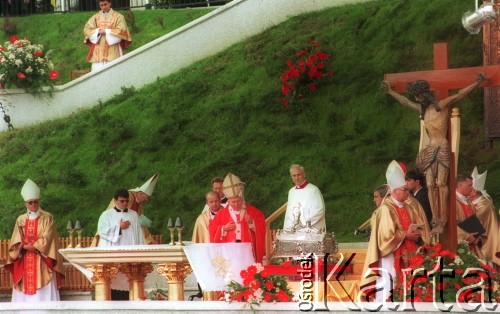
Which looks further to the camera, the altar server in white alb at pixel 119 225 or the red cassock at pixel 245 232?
the altar server in white alb at pixel 119 225

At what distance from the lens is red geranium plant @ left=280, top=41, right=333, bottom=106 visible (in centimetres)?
2981

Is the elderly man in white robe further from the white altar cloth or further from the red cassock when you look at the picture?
the white altar cloth

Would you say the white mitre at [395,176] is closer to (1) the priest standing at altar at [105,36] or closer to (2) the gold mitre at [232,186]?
(2) the gold mitre at [232,186]

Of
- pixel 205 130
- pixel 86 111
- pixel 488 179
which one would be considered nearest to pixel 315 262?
pixel 488 179

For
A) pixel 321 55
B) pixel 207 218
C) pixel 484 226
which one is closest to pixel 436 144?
pixel 484 226

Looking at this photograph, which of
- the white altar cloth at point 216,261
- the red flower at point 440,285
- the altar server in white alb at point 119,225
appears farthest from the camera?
the altar server in white alb at point 119,225

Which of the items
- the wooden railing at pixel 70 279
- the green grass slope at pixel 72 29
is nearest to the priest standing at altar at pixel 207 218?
the wooden railing at pixel 70 279

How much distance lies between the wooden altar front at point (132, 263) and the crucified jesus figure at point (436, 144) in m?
3.02

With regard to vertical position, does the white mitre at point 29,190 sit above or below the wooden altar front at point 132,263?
above

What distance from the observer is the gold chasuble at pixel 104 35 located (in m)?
32.1

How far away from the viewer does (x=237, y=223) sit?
880 inches

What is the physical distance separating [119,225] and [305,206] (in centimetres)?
258

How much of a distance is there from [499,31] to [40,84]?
26.9ft

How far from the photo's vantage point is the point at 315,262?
20.5m
